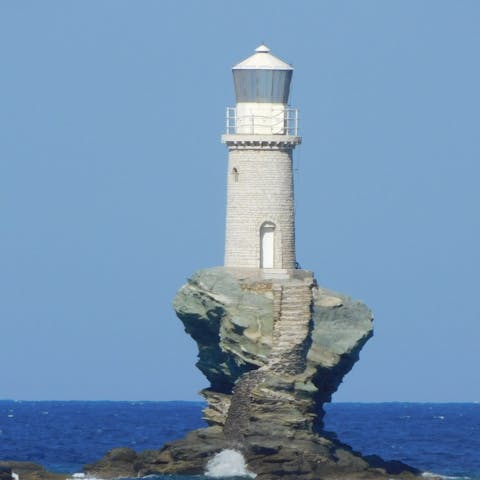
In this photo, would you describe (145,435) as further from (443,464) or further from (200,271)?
(200,271)

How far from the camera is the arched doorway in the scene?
69000mm

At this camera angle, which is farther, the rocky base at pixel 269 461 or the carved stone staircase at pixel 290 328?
the carved stone staircase at pixel 290 328

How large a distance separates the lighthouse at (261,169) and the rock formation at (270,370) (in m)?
0.77

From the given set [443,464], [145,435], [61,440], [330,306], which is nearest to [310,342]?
[330,306]

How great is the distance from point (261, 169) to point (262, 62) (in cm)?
333

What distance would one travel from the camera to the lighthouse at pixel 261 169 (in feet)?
225

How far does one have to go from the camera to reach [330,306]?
68.2m

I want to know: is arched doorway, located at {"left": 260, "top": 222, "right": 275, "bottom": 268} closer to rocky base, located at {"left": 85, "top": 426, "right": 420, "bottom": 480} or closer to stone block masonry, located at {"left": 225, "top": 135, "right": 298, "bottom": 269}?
stone block masonry, located at {"left": 225, "top": 135, "right": 298, "bottom": 269}

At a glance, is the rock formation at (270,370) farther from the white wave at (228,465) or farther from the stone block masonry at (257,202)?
the stone block masonry at (257,202)

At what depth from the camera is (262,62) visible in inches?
2736

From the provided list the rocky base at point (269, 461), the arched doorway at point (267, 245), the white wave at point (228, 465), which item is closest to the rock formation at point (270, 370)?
the rocky base at point (269, 461)

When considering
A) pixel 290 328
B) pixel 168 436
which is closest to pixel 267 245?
pixel 290 328

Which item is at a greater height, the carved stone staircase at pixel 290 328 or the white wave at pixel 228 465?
the carved stone staircase at pixel 290 328

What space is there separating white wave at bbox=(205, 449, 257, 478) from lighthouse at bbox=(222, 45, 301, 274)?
581 cm
